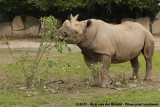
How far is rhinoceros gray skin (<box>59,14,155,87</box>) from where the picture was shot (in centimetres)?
749

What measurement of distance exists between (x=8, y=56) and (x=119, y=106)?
922 cm

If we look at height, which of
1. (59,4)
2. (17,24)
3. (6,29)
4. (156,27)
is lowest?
(6,29)

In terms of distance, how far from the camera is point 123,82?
800 centimetres

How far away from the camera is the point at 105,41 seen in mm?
7730

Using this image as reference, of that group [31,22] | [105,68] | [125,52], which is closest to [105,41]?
[105,68]

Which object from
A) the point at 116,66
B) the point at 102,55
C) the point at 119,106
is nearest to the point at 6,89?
the point at 102,55

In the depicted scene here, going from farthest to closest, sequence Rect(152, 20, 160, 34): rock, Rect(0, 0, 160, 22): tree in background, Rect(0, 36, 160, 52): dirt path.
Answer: Rect(152, 20, 160, 34): rock < Rect(0, 0, 160, 22): tree in background < Rect(0, 36, 160, 52): dirt path

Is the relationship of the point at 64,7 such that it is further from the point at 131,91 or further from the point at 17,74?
the point at 131,91

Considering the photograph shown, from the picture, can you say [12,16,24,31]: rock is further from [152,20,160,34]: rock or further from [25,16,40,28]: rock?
[152,20,160,34]: rock

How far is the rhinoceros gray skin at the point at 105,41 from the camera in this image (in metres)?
7.49

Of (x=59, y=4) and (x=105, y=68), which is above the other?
(x=59, y=4)

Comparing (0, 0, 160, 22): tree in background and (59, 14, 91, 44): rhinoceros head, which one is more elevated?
(59, 14, 91, 44): rhinoceros head

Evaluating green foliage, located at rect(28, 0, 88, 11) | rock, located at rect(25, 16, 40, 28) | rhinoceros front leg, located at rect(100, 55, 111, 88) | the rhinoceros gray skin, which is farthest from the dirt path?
rhinoceros front leg, located at rect(100, 55, 111, 88)

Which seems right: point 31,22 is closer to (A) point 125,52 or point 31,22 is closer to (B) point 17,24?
(B) point 17,24
